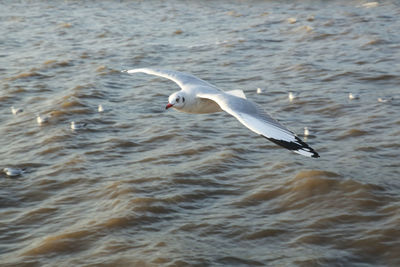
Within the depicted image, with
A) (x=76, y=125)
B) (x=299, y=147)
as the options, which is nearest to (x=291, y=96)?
(x=76, y=125)

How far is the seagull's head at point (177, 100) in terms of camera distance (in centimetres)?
690

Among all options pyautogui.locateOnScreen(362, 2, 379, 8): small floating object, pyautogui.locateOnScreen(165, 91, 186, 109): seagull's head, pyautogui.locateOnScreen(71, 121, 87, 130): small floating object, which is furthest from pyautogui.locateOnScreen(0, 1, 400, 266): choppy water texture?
pyautogui.locateOnScreen(362, 2, 379, 8): small floating object

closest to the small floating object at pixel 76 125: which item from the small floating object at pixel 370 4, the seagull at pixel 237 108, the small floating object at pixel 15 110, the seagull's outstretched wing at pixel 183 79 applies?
the small floating object at pixel 15 110

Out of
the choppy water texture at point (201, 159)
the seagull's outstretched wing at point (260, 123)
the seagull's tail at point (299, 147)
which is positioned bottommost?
the choppy water texture at point (201, 159)

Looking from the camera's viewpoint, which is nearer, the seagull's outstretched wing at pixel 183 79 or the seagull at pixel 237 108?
the seagull at pixel 237 108

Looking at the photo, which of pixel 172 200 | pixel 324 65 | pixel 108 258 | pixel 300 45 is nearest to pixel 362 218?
pixel 172 200

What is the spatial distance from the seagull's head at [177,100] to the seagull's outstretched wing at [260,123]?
0.67 ft

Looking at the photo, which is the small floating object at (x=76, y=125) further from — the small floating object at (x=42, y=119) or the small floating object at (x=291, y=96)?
the small floating object at (x=291, y=96)

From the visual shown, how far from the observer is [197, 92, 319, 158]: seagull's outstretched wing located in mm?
5324

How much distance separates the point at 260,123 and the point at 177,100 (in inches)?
56.5

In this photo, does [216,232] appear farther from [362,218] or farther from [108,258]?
[362,218]

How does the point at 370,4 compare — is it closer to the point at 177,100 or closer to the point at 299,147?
the point at 177,100

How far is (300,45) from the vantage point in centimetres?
1574

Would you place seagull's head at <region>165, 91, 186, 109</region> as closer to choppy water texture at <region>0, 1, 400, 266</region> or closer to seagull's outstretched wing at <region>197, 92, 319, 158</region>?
seagull's outstretched wing at <region>197, 92, 319, 158</region>
